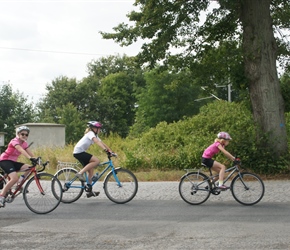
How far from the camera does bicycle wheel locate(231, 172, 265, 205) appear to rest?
1123cm

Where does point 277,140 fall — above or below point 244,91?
below

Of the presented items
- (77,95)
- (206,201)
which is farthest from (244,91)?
(77,95)

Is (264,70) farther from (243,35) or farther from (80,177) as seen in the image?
(80,177)

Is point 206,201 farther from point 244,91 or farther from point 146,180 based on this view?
point 244,91

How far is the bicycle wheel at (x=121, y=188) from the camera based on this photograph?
11523 millimetres

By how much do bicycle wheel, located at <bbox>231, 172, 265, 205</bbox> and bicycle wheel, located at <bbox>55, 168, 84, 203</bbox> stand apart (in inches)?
125

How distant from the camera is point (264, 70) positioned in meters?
17.0

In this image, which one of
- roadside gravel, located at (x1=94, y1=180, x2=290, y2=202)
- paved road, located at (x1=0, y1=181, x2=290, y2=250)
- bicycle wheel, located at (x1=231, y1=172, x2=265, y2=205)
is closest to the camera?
paved road, located at (x1=0, y1=181, x2=290, y2=250)

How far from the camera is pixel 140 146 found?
23.3 metres

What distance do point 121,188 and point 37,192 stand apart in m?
1.95

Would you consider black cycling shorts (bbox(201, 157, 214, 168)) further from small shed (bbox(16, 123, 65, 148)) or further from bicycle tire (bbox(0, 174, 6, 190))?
small shed (bbox(16, 123, 65, 148))

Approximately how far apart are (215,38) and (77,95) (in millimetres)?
50711

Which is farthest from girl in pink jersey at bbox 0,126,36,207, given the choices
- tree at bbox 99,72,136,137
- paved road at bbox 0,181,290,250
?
tree at bbox 99,72,136,137

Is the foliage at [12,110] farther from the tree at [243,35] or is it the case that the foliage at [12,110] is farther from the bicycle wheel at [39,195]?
the bicycle wheel at [39,195]
